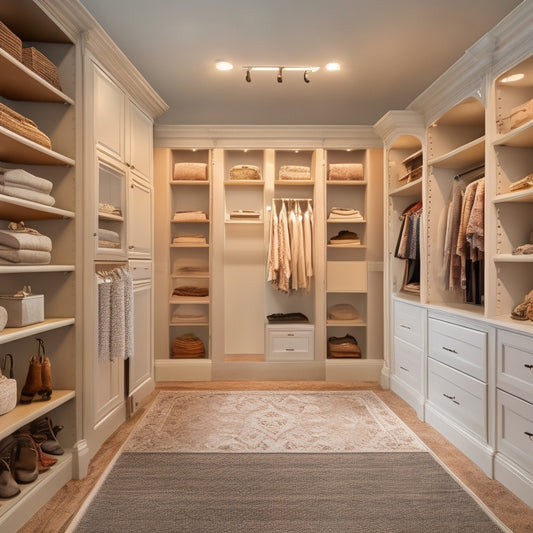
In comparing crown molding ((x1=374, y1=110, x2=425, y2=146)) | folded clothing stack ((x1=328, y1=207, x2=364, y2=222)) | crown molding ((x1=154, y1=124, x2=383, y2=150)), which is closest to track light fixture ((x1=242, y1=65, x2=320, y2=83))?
crown molding ((x1=374, y1=110, x2=425, y2=146))

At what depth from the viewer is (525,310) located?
7.72 ft

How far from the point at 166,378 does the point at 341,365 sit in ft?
5.65

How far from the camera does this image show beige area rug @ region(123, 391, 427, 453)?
9.04 feet

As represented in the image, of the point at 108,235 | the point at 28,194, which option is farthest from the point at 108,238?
the point at 28,194

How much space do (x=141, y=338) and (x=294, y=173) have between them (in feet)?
7.10

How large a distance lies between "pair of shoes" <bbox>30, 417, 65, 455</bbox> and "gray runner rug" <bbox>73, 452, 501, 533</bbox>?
320 millimetres

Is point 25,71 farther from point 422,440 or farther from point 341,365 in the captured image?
point 341,365

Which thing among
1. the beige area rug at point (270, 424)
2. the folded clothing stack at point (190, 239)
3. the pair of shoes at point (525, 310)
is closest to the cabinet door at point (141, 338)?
the beige area rug at point (270, 424)

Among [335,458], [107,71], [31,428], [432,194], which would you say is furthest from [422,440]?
[107,71]

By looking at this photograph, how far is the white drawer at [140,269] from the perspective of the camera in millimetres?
3398

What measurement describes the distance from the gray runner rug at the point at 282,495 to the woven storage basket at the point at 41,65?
6.79 ft

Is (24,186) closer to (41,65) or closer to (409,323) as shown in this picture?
(41,65)

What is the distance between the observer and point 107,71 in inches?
109

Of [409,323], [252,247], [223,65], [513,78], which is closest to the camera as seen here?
[513,78]
